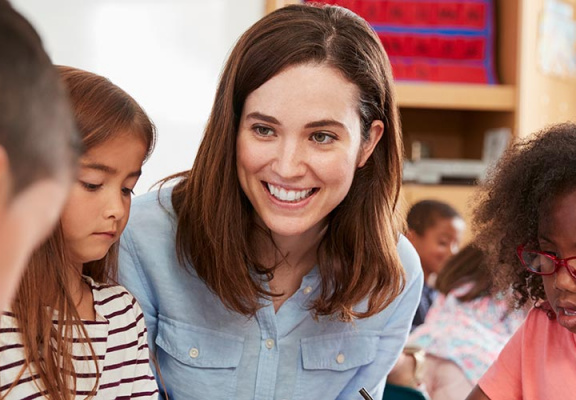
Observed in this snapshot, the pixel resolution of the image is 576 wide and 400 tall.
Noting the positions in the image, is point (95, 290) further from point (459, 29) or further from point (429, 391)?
point (459, 29)

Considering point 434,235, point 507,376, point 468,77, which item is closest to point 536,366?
point 507,376

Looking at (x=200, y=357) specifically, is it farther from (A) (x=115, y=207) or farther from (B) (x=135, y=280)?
(A) (x=115, y=207)

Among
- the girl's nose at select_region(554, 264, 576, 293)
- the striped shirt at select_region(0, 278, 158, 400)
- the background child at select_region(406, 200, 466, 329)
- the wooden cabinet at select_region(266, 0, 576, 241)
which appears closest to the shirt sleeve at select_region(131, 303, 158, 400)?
the striped shirt at select_region(0, 278, 158, 400)

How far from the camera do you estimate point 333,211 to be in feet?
5.15

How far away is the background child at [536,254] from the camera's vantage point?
1.27 meters

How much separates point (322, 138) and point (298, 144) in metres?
0.05

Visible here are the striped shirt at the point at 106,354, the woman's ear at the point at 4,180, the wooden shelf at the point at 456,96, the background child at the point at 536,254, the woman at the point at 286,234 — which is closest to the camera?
the woman's ear at the point at 4,180

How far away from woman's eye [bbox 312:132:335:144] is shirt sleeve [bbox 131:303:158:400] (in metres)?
0.38

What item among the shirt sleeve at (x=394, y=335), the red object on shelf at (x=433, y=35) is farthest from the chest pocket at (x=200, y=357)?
the red object on shelf at (x=433, y=35)

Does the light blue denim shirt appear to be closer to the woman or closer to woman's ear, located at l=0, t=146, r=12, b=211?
the woman

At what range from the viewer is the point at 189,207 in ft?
4.97

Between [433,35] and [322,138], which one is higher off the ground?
[322,138]

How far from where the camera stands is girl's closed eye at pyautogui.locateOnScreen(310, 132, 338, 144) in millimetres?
1392

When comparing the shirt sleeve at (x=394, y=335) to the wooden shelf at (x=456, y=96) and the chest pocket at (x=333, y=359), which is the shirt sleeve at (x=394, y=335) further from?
the wooden shelf at (x=456, y=96)
